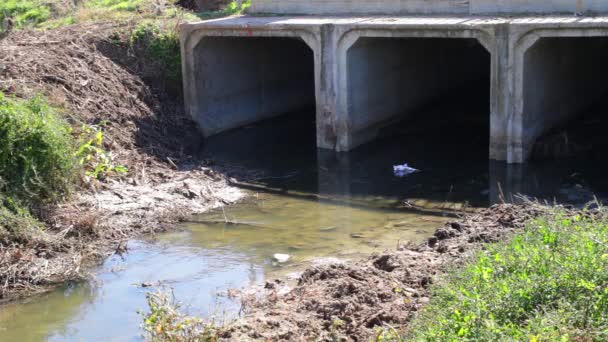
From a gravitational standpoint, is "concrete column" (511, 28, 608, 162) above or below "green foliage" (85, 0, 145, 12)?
below

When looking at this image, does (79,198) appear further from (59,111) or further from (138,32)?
(138,32)

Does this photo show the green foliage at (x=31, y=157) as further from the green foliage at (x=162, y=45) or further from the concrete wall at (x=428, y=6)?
the concrete wall at (x=428, y=6)

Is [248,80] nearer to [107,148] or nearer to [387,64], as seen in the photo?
[387,64]

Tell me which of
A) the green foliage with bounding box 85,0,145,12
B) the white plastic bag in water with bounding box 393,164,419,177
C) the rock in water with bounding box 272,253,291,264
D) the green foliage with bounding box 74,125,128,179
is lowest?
the rock in water with bounding box 272,253,291,264

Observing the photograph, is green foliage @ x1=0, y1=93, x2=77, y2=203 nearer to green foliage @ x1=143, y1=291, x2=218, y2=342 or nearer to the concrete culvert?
green foliage @ x1=143, y1=291, x2=218, y2=342

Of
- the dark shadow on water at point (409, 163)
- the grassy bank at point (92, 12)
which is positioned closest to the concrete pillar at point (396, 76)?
the dark shadow on water at point (409, 163)

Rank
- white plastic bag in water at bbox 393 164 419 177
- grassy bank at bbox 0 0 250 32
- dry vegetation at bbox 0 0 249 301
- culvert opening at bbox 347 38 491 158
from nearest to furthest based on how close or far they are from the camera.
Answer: dry vegetation at bbox 0 0 249 301, white plastic bag in water at bbox 393 164 419 177, culvert opening at bbox 347 38 491 158, grassy bank at bbox 0 0 250 32

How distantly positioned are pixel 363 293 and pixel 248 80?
12.9 metres

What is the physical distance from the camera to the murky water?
1097 centimetres

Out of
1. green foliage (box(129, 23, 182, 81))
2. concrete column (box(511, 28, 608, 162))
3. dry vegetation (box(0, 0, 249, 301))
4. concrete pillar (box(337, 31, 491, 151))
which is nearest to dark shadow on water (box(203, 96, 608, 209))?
concrete pillar (box(337, 31, 491, 151))

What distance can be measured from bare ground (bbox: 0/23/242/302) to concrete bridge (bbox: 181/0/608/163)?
137cm

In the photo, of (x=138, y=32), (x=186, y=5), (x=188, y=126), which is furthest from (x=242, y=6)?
(x=188, y=126)

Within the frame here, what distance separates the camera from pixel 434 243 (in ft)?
39.1

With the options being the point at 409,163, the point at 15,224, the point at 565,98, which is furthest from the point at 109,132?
the point at 565,98
